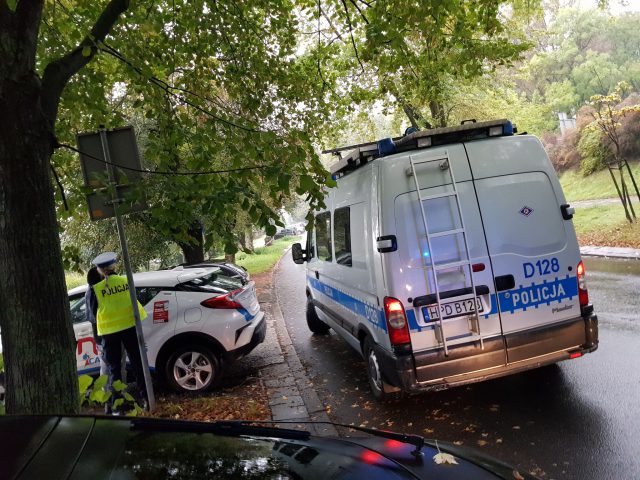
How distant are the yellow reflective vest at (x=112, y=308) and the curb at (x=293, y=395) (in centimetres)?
191

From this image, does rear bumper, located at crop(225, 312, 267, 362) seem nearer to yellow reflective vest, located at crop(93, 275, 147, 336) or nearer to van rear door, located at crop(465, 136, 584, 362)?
yellow reflective vest, located at crop(93, 275, 147, 336)

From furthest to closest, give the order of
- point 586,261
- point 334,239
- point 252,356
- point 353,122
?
1. point 353,122
2. point 586,261
3. point 252,356
4. point 334,239

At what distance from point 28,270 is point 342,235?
135 inches

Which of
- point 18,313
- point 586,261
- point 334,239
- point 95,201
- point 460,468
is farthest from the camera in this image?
point 586,261

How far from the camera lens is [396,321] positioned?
411cm

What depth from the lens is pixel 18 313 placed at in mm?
2729

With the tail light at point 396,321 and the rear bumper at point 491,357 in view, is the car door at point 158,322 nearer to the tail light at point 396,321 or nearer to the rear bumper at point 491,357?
the rear bumper at point 491,357

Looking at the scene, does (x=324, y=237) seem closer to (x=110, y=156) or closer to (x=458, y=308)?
(x=458, y=308)

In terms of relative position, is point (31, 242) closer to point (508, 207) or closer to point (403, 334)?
point (403, 334)

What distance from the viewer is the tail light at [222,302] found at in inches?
234

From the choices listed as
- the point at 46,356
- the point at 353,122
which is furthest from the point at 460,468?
the point at 353,122

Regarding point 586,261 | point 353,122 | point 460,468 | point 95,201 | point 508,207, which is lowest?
point 586,261

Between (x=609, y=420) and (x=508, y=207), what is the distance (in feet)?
6.61

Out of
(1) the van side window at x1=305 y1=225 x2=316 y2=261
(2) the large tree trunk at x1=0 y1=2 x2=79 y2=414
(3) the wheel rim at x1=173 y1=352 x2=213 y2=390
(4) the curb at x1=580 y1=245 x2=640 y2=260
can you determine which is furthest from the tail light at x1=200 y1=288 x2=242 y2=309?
(4) the curb at x1=580 y1=245 x2=640 y2=260
